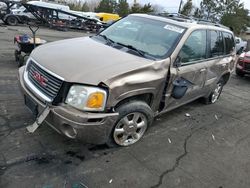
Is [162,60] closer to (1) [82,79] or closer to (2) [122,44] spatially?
(2) [122,44]

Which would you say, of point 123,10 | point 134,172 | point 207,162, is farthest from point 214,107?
point 123,10

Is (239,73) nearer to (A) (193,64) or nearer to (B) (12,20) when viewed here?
(A) (193,64)

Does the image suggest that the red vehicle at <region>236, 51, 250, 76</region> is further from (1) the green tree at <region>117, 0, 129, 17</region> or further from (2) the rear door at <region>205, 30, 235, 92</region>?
(1) the green tree at <region>117, 0, 129, 17</region>

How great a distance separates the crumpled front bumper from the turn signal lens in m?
0.10

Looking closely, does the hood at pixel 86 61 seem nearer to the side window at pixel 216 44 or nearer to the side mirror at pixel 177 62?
the side mirror at pixel 177 62

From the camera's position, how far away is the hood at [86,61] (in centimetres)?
305

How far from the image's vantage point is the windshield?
153 inches

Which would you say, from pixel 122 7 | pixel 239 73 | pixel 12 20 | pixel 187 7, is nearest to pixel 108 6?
pixel 122 7

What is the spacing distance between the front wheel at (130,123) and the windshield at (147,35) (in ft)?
2.60

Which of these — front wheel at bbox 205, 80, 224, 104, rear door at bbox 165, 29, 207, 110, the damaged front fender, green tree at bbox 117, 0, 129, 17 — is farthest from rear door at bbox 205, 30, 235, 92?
green tree at bbox 117, 0, 129, 17

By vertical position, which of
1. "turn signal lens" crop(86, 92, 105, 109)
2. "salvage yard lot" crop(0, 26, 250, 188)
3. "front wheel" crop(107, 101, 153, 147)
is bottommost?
"salvage yard lot" crop(0, 26, 250, 188)

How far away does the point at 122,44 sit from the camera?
407cm

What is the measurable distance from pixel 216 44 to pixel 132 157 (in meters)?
2.89

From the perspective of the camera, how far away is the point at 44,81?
3.27 m
